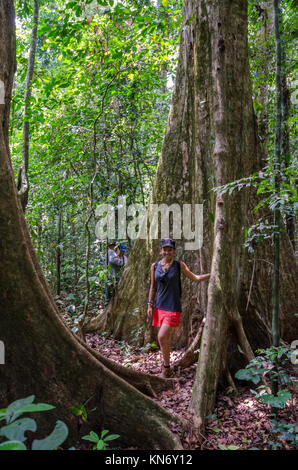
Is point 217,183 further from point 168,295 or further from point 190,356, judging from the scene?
point 190,356

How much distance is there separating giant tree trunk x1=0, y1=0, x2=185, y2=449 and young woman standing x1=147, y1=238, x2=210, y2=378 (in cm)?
158

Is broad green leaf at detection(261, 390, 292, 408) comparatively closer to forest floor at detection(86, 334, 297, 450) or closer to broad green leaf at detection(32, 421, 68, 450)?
forest floor at detection(86, 334, 297, 450)

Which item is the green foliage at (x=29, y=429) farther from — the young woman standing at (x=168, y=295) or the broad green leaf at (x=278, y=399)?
the young woman standing at (x=168, y=295)

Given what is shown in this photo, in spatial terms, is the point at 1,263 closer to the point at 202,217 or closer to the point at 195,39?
the point at 202,217

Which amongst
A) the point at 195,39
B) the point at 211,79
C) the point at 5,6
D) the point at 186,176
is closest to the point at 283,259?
the point at 186,176

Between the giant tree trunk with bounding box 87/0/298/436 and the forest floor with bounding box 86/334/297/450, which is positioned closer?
the forest floor with bounding box 86/334/297/450

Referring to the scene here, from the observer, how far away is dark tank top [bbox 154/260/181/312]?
180 inches

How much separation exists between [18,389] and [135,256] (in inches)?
154

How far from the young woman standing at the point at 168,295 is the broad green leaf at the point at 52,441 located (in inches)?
128

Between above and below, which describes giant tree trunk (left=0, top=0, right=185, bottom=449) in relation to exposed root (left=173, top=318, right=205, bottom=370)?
above

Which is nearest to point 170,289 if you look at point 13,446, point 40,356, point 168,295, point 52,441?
point 168,295

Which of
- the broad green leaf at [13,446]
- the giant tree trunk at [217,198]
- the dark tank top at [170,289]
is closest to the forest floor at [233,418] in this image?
the giant tree trunk at [217,198]

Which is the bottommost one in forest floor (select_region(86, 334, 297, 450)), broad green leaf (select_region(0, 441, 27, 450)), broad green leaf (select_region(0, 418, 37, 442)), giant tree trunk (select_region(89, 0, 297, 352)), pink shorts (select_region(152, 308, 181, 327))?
forest floor (select_region(86, 334, 297, 450))

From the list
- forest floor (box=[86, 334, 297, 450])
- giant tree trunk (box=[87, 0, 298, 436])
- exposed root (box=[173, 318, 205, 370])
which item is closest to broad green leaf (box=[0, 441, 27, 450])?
forest floor (box=[86, 334, 297, 450])
